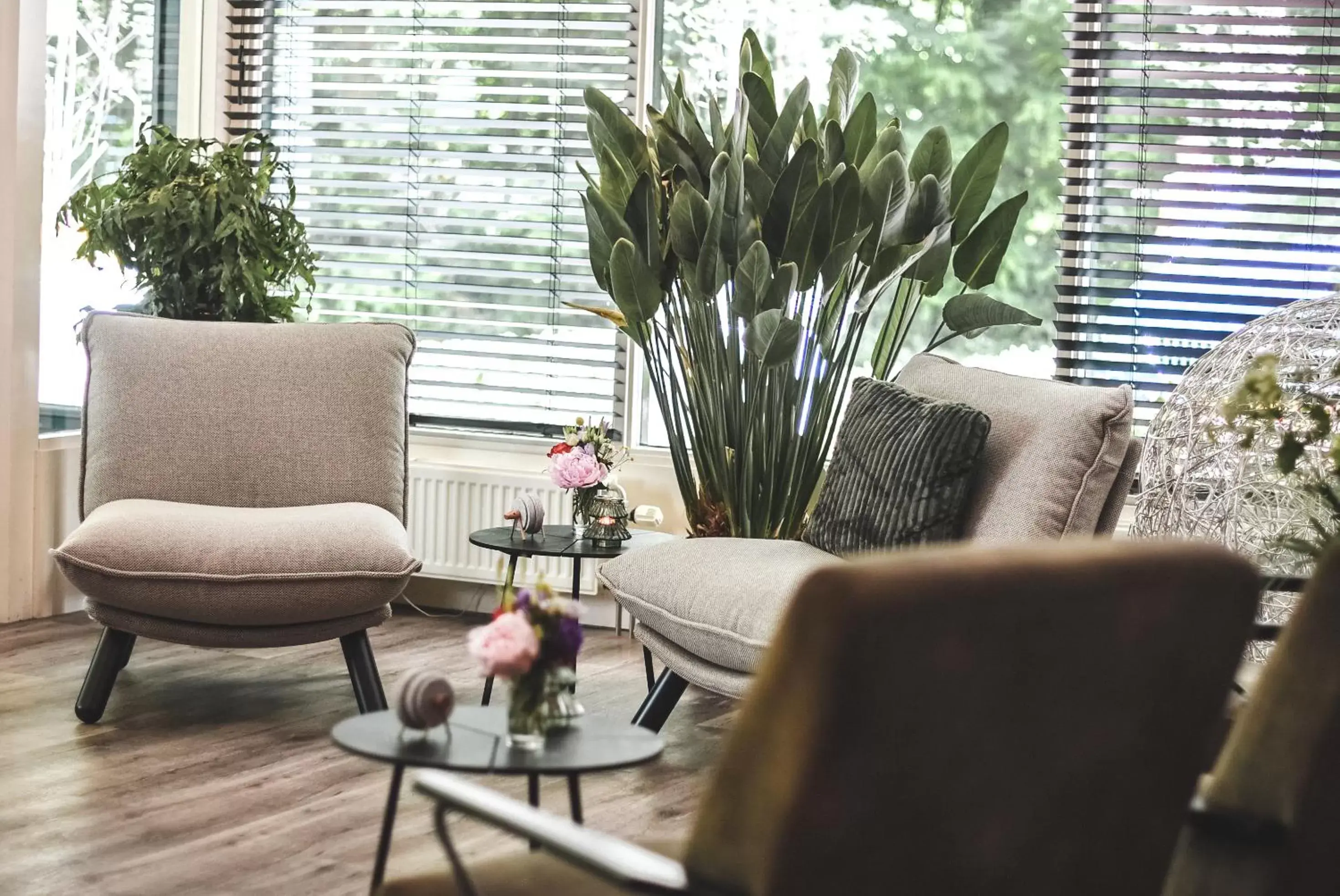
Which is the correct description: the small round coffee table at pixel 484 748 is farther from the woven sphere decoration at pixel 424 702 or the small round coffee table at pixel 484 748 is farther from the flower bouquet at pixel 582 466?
the flower bouquet at pixel 582 466

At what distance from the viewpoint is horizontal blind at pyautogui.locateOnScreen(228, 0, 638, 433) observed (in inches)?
185

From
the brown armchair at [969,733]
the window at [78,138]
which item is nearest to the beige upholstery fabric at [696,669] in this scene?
the brown armchair at [969,733]

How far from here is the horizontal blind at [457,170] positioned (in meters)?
4.70

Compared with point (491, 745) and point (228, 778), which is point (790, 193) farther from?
point (491, 745)

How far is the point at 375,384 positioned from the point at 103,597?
0.90m

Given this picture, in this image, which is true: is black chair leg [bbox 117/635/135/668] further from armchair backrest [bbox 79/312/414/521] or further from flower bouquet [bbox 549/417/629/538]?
flower bouquet [bbox 549/417/629/538]

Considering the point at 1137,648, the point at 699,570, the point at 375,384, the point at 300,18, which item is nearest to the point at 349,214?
the point at 300,18

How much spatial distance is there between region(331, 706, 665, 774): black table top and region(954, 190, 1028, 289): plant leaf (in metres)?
2.31

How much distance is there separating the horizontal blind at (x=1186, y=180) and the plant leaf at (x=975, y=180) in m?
0.49

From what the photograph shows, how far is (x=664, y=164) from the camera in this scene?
387 centimetres

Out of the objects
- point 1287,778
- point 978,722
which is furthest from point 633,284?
point 978,722

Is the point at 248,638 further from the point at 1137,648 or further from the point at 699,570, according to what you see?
the point at 1137,648

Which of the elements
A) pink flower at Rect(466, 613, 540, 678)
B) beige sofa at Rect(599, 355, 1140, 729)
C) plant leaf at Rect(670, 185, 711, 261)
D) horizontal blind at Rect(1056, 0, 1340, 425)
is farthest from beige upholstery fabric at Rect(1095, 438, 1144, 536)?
pink flower at Rect(466, 613, 540, 678)

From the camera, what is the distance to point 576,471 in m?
3.69
